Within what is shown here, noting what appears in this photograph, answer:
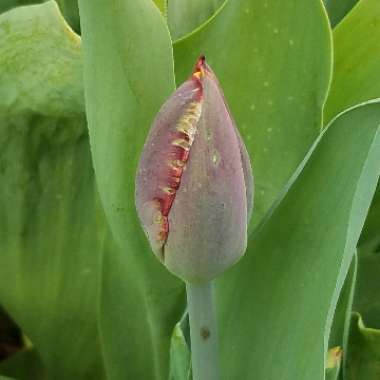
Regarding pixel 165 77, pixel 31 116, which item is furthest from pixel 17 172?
pixel 165 77

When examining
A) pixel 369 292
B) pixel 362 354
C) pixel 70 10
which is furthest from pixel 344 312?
pixel 70 10

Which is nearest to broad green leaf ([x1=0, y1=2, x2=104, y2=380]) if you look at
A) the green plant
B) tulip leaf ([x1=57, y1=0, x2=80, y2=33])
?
the green plant

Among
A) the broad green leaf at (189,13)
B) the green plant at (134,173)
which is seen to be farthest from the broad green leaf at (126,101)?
the broad green leaf at (189,13)

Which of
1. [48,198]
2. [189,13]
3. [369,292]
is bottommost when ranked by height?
[369,292]

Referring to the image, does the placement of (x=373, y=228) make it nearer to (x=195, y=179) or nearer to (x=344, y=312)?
(x=344, y=312)

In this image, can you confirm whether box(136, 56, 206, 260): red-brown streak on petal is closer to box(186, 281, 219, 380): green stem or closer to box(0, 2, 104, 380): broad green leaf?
box(186, 281, 219, 380): green stem

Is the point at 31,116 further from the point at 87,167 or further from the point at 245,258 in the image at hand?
the point at 245,258

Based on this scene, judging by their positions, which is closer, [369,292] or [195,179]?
[195,179]
